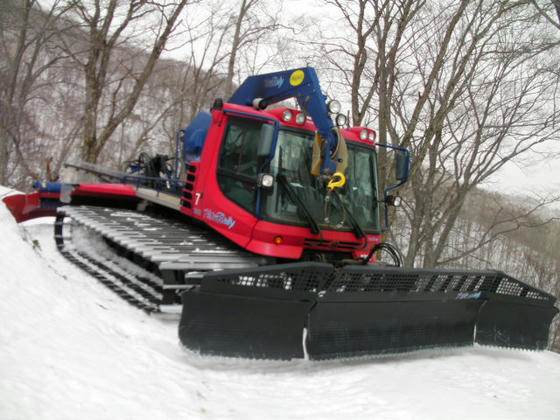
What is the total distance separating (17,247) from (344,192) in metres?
3.50

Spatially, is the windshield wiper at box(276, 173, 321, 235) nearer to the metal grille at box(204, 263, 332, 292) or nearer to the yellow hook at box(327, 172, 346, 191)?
the yellow hook at box(327, 172, 346, 191)

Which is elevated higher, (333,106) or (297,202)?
(333,106)

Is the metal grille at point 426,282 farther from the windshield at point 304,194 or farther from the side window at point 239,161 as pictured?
the side window at point 239,161

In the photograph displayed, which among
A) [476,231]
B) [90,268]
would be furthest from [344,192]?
[476,231]

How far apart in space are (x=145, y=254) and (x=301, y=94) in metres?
2.68

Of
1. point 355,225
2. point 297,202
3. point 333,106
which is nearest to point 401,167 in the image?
point 355,225

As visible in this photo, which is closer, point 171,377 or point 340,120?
point 171,377

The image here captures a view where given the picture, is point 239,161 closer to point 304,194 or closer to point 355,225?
point 304,194

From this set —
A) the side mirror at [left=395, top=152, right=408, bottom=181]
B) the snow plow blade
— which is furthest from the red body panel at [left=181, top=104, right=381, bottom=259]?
the snow plow blade

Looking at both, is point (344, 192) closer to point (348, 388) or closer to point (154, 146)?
point (348, 388)

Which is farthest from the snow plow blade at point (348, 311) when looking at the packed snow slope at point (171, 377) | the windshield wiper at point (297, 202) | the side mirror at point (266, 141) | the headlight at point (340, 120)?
the headlight at point (340, 120)

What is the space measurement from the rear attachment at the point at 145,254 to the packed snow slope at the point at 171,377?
0.35 metres

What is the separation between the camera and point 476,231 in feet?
62.0

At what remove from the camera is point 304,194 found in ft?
17.1
